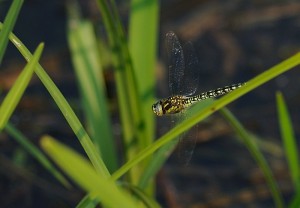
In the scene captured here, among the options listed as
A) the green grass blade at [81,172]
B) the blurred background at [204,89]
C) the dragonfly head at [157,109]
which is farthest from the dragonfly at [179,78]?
the green grass blade at [81,172]

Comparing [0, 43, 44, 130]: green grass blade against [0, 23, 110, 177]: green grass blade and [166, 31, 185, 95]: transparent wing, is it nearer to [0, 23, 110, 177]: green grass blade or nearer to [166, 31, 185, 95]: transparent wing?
[0, 23, 110, 177]: green grass blade

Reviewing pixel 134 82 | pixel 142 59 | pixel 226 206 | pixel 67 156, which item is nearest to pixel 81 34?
pixel 142 59

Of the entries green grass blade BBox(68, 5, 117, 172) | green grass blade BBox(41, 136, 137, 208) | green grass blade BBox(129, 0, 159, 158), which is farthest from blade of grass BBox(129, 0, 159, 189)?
green grass blade BBox(41, 136, 137, 208)

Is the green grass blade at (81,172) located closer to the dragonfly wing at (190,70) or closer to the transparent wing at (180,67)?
the transparent wing at (180,67)

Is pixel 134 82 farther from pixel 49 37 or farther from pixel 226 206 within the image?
pixel 49 37

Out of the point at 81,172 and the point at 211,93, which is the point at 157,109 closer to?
the point at 211,93

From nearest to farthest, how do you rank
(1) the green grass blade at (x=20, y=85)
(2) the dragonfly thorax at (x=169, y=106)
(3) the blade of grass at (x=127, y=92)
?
(1) the green grass blade at (x=20, y=85), (3) the blade of grass at (x=127, y=92), (2) the dragonfly thorax at (x=169, y=106)
